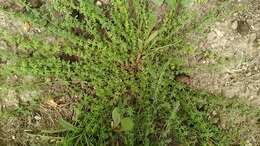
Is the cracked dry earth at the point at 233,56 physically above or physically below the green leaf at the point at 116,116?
above

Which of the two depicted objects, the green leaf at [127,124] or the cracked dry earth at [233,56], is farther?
the cracked dry earth at [233,56]

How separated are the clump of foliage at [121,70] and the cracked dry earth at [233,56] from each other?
0.43 feet

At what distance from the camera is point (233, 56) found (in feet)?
9.46

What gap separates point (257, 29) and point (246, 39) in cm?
11

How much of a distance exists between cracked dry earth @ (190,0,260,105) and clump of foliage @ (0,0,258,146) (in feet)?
0.43

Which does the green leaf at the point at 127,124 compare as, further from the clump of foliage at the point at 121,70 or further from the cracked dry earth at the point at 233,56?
the cracked dry earth at the point at 233,56

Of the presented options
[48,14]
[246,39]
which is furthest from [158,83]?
[48,14]

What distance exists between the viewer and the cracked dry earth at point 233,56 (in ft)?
9.43

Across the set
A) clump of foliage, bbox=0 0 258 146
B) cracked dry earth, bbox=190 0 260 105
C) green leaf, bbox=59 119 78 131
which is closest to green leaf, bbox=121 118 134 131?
clump of foliage, bbox=0 0 258 146

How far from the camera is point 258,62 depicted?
2879mm

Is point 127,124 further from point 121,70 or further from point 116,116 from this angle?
point 121,70

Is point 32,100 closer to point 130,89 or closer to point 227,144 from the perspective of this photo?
point 130,89

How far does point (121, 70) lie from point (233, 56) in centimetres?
80

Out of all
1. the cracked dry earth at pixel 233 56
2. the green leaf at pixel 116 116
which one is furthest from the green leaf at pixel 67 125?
the cracked dry earth at pixel 233 56
